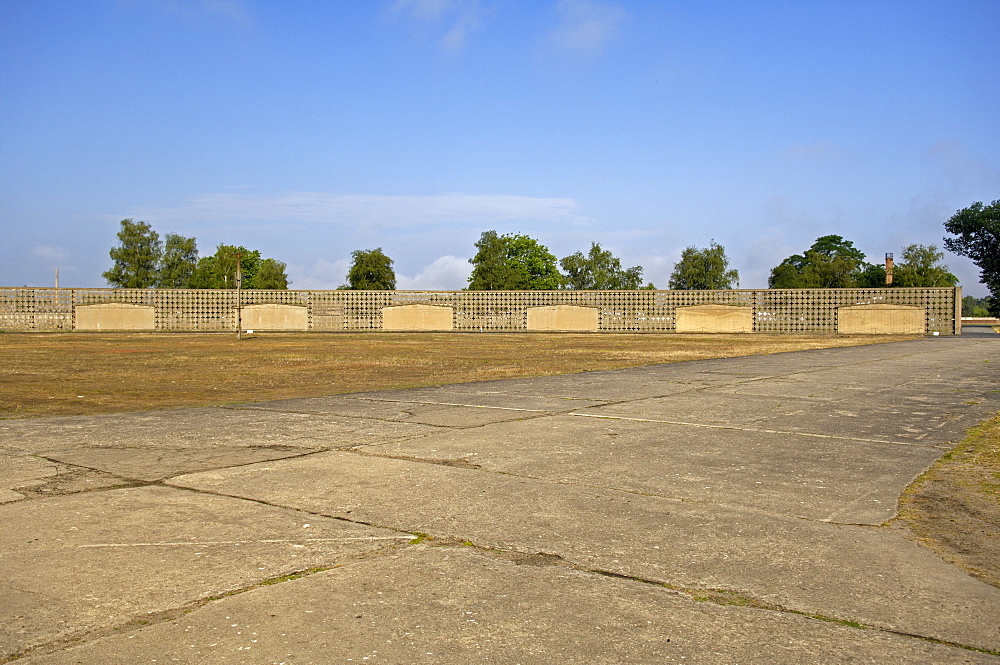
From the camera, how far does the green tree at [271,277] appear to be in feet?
251

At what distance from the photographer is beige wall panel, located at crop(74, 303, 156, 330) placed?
51.8 m

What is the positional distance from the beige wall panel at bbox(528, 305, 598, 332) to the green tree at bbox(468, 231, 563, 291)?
19558 millimetres

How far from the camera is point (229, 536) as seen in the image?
3.67 m

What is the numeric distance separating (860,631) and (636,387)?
8927mm

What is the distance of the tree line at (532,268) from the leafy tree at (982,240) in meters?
0.09

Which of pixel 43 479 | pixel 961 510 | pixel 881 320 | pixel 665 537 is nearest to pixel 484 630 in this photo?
pixel 665 537

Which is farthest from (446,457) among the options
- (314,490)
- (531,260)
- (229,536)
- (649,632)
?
(531,260)

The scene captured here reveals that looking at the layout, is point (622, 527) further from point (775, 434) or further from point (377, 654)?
point (775, 434)

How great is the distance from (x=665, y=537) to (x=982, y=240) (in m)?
88.5

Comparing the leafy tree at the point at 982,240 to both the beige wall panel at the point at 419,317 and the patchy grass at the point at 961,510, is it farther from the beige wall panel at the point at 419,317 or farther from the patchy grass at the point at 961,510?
the patchy grass at the point at 961,510

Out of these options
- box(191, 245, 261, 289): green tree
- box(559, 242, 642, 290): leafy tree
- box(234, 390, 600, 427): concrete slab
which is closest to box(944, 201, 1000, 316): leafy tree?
box(559, 242, 642, 290): leafy tree

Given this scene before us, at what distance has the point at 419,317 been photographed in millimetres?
54344

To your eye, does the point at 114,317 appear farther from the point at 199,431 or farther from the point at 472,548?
the point at 472,548

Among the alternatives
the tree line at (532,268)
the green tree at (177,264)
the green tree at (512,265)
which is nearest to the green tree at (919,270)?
the tree line at (532,268)
